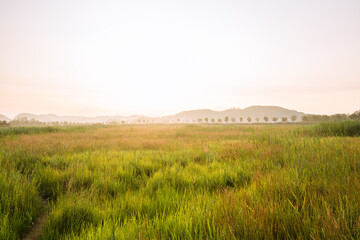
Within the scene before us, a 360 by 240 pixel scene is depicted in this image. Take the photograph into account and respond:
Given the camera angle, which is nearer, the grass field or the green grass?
the grass field

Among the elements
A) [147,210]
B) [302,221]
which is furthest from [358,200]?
[147,210]

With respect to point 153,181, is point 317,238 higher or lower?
higher

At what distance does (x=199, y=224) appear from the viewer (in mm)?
1594

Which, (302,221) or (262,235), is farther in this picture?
(302,221)

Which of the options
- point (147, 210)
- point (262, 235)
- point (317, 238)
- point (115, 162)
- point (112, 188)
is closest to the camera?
point (317, 238)

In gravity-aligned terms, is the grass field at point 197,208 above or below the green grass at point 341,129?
below

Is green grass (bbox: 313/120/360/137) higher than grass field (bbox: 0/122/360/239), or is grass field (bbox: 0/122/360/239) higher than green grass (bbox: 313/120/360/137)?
green grass (bbox: 313/120/360/137)

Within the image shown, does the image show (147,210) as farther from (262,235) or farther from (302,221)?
(302,221)

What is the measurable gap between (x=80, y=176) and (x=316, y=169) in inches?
178

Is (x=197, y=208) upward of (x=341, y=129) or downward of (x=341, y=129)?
downward

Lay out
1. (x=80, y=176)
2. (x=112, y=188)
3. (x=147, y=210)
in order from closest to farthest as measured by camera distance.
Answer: (x=147, y=210)
(x=112, y=188)
(x=80, y=176)

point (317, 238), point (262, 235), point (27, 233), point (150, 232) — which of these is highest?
point (317, 238)

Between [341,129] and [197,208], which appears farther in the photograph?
[341,129]

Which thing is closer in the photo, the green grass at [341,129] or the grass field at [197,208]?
the grass field at [197,208]
